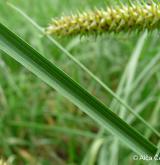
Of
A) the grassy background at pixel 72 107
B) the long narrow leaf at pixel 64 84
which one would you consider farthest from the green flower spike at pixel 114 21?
the grassy background at pixel 72 107

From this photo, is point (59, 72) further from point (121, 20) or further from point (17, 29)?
point (17, 29)

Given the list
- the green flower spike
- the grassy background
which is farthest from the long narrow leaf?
the grassy background

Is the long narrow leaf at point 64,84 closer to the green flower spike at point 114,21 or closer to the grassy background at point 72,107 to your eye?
the green flower spike at point 114,21

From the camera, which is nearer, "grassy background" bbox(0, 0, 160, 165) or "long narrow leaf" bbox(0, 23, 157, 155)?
"long narrow leaf" bbox(0, 23, 157, 155)

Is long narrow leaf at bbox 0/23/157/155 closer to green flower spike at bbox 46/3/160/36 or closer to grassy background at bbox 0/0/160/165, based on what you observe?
green flower spike at bbox 46/3/160/36

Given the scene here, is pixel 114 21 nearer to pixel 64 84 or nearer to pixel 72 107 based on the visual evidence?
pixel 64 84

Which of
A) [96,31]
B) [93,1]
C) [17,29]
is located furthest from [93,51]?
[96,31]
